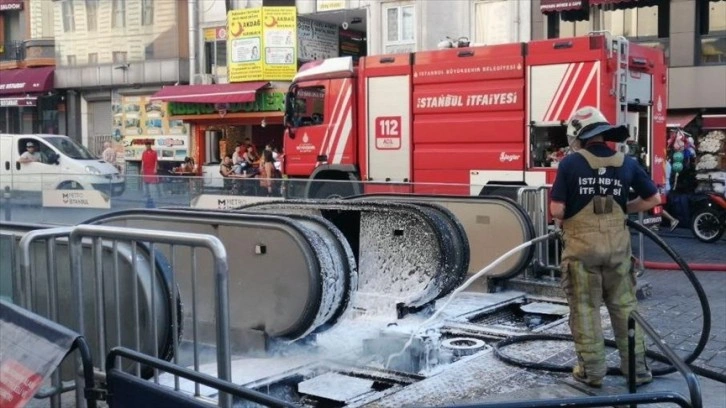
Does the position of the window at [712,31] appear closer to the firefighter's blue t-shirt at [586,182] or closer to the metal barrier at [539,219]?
the metal barrier at [539,219]

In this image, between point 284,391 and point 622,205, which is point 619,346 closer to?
point 622,205

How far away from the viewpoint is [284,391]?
6.17m

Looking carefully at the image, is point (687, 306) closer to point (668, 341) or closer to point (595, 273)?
point (668, 341)

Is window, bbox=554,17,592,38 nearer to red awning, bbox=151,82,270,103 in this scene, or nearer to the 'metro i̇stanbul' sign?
the 'metro i̇stanbul' sign

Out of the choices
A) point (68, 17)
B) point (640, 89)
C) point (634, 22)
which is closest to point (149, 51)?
point (68, 17)

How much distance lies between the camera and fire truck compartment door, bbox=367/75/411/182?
15.2m

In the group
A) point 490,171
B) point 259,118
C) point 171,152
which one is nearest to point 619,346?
point 490,171

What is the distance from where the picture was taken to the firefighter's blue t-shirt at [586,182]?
5.89 m

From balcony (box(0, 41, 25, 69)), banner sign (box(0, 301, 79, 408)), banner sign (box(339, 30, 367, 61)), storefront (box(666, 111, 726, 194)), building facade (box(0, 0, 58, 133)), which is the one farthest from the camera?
balcony (box(0, 41, 25, 69))

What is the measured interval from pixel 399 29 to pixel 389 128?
1123 centimetres

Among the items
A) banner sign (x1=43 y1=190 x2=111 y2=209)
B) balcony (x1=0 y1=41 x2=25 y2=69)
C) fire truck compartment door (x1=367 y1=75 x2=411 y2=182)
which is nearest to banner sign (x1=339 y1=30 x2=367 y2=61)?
fire truck compartment door (x1=367 y1=75 x2=411 y2=182)

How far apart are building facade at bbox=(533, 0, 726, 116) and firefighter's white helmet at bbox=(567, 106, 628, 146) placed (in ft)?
53.6

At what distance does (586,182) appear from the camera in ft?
19.3

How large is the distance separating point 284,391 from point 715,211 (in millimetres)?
11097
